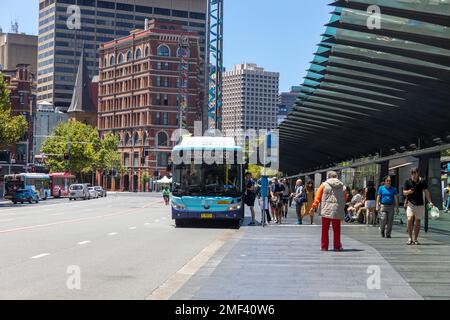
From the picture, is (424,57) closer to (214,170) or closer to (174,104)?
(214,170)

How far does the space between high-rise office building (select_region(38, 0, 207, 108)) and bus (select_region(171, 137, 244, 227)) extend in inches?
6084

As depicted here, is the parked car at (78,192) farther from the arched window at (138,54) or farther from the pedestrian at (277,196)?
the arched window at (138,54)

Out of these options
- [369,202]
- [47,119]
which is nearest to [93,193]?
[369,202]

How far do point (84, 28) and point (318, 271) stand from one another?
586 ft

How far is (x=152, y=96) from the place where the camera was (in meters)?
140

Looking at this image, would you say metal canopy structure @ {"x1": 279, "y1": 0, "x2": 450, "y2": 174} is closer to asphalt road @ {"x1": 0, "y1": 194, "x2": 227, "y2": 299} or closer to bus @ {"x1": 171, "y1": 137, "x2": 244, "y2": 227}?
bus @ {"x1": 171, "y1": 137, "x2": 244, "y2": 227}

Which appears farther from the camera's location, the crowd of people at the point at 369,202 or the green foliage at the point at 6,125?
the green foliage at the point at 6,125

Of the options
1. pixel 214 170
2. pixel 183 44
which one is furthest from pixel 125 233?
pixel 183 44

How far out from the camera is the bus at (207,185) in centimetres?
2617

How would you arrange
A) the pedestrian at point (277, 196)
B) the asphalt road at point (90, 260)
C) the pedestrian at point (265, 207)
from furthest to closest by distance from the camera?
the pedestrian at point (277, 196), the pedestrian at point (265, 207), the asphalt road at point (90, 260)

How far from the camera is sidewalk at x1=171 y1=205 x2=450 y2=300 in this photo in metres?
9.55

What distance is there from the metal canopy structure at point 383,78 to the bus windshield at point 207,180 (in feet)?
12.4

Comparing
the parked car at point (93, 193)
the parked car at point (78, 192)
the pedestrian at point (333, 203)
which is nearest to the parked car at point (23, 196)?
the parked car at point (78, 192)

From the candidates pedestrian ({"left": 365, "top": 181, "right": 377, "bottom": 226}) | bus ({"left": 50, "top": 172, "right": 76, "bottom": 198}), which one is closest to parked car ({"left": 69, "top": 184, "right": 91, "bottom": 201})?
bus ({"left": 50, "top": 172, "right": 76, "bottom": 198})
